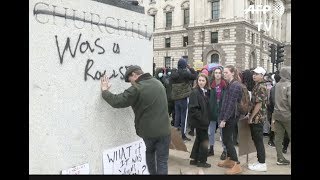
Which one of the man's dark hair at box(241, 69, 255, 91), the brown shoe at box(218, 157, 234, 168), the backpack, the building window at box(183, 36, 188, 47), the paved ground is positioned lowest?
the paved ground


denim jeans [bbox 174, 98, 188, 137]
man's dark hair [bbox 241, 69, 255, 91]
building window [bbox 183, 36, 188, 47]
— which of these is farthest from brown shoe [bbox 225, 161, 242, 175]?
building window [bbox 183, 36, 188, 47]

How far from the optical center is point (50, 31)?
3.57 metres

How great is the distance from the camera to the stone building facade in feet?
167

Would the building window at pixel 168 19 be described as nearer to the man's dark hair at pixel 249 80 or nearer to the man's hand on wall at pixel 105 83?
the man's dark hair at pixel 249 80

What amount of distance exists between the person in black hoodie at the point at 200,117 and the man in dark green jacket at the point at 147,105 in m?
1.57

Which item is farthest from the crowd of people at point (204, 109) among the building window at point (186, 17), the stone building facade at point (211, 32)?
the building window at point (186, 17)

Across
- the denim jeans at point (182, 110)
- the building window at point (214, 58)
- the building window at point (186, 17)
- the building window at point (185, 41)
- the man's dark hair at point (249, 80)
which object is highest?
the building window at point (186, 17)

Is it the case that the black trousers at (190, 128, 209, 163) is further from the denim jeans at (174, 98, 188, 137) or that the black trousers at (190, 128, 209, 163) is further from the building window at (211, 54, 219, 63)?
the building window at (211, 54, 219, 63)

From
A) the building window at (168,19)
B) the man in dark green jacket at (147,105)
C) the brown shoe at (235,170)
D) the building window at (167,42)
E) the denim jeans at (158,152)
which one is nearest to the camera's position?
the man in dark green jacket at (147,105)

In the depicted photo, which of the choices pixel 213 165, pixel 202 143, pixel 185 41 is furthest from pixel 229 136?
pixel 185 41

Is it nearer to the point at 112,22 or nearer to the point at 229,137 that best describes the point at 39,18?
the point at 112,22

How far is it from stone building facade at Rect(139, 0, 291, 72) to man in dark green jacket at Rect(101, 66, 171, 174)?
46.9 meters

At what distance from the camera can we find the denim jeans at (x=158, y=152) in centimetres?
439
